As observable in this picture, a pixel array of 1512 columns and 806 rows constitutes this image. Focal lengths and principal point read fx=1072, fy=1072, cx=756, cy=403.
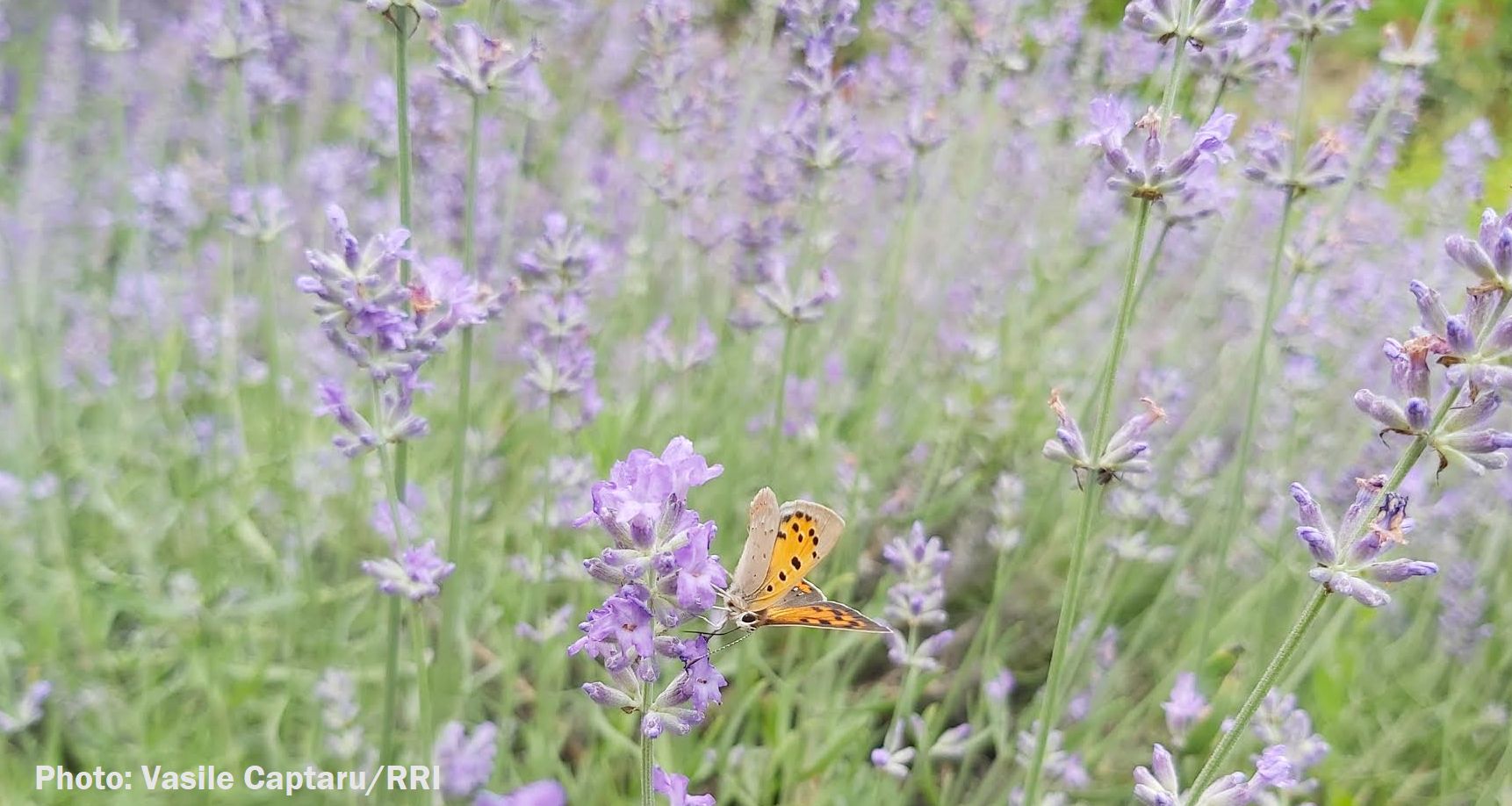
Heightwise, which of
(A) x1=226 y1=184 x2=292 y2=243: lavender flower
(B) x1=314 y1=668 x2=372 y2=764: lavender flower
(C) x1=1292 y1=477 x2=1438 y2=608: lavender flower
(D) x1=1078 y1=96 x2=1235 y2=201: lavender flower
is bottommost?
(B) x1=314 y1=668 x2=372 y2=764: lavender flower

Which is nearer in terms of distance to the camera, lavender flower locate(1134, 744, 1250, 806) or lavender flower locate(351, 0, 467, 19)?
lavender flower locate(1134, 744, 1250, 806)

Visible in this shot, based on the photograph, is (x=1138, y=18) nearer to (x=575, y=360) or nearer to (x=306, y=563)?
(x=575, y=360)

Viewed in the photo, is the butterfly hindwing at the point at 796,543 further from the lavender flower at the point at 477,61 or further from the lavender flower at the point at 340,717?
the lavender flower at the point at 340,717

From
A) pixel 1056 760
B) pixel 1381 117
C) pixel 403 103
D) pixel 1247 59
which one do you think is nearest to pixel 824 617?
pixel 403 103

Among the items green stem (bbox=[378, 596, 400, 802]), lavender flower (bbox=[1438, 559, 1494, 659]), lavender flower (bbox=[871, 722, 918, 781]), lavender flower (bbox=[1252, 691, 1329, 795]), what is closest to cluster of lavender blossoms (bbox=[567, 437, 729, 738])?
green stem (bbox=[378, 596, 400, 802])

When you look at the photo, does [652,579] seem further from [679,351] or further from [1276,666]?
[679,351]

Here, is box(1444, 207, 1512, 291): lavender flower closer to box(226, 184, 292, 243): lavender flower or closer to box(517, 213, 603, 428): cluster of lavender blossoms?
box(517, 213, 603, 428): cluster of lavender blossoms

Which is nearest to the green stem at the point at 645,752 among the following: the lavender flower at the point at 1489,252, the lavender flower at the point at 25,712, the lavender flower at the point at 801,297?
the lavender flower at the point at 1489,252
